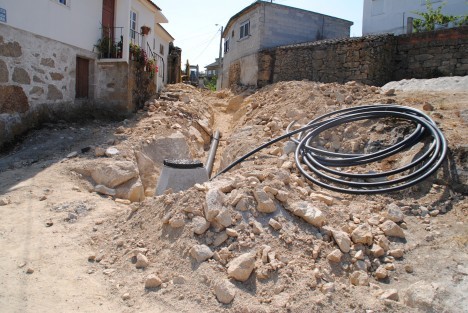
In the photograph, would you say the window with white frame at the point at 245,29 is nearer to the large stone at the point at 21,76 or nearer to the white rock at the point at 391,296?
the large stone at the point at 21,76

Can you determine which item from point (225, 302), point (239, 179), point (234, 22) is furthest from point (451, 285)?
point (234, 22)

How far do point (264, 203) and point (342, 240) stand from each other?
0.79 meters

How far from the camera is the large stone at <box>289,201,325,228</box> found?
3516 mm

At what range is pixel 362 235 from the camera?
335 cm

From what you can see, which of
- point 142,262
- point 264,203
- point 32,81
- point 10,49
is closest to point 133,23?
point 32,81

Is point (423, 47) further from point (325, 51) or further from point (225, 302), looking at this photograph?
point (225, 302)

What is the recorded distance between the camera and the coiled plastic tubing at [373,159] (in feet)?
13.7

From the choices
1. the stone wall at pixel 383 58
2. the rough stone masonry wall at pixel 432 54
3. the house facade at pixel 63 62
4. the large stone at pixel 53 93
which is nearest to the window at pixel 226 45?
the stone wall at pixel 383 58

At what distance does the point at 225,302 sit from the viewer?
9.09 feet

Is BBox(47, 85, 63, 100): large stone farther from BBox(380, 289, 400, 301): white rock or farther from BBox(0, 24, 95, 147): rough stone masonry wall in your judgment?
BBox(380, 289, 400, 301): white rock

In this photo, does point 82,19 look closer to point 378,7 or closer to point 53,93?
point 53,93

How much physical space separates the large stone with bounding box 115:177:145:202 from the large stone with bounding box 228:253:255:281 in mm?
3276

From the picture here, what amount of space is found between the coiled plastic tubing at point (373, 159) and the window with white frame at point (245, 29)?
415 inches

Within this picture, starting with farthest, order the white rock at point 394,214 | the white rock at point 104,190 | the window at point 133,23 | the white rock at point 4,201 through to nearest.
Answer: the window at point 133,23, the white rock at point 104,190, the white rock at point 4,201, the white rock at point 394,214
